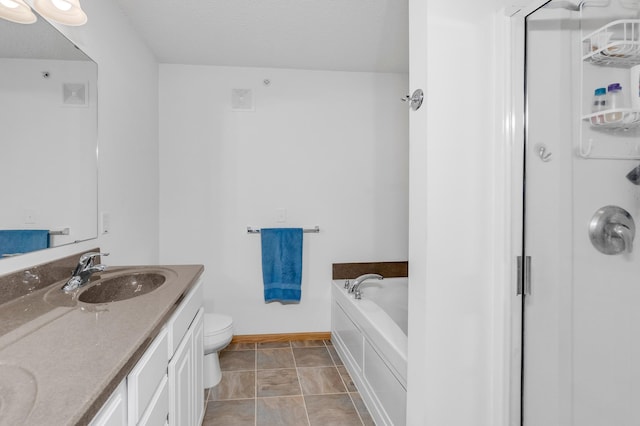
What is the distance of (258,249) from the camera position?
2883mm

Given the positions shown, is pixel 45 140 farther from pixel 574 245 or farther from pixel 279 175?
pixel 574 245

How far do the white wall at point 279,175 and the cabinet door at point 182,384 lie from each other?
1.37m

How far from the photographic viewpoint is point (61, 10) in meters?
1.31

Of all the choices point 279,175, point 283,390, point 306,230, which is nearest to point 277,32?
point 279,175

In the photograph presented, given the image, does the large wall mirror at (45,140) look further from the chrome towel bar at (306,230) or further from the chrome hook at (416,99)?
the chrome hook at (416,99)

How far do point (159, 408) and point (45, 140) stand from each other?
3.74ft

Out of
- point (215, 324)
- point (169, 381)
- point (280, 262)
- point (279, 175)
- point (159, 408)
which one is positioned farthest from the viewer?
point (279, 175)

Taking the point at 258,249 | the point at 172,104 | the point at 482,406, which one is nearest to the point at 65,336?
the point at 482,406

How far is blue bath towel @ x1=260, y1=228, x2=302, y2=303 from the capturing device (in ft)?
9.12

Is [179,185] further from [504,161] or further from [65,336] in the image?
[504,161]

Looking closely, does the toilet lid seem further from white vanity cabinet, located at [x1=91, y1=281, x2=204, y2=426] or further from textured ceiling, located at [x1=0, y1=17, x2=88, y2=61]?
textured ceiling, located at [x1=0, y1=17, x2=88, y2=61]

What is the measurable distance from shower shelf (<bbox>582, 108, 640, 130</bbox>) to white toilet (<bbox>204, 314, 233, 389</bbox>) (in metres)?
2.13

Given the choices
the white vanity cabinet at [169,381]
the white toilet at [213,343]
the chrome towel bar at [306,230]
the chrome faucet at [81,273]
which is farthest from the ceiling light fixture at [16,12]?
the chrome towel bar at [306,230]

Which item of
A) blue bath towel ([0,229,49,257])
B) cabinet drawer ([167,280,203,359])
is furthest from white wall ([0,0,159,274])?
cabinet drawer ([167,280,203,359])
